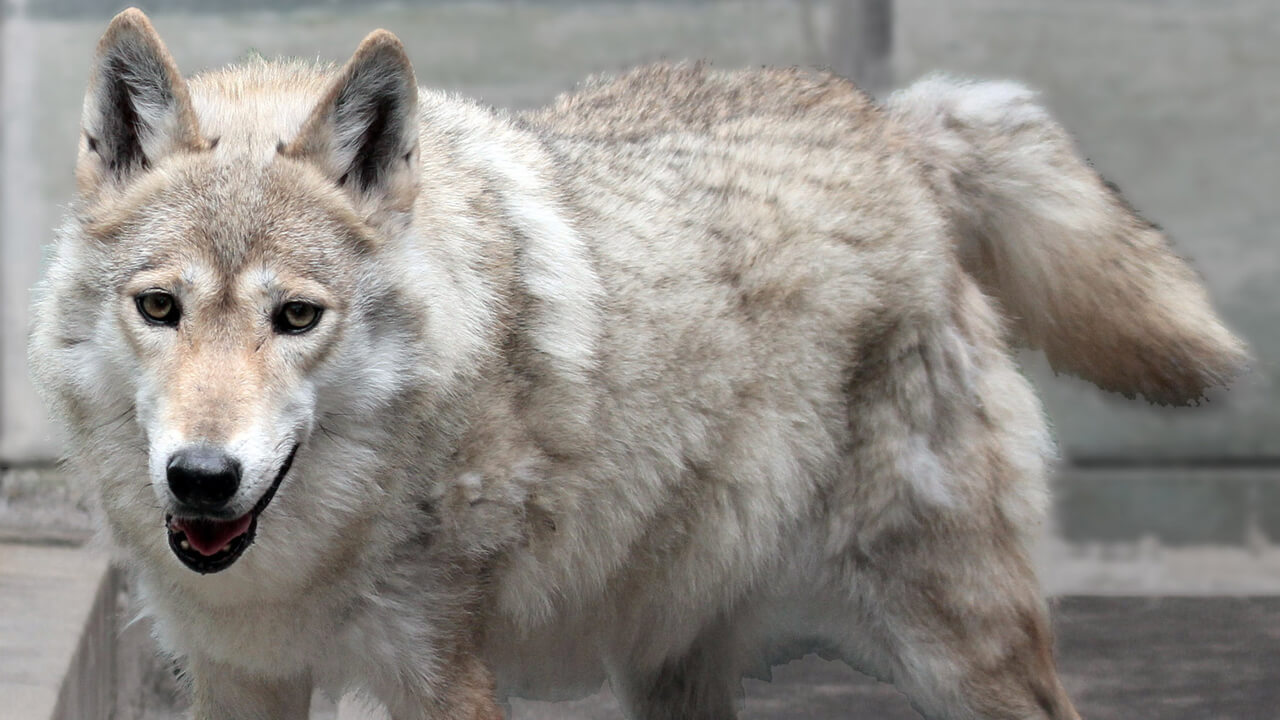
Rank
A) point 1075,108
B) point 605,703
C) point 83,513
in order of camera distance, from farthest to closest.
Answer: point 1075,108
point 83,513
point 605,703

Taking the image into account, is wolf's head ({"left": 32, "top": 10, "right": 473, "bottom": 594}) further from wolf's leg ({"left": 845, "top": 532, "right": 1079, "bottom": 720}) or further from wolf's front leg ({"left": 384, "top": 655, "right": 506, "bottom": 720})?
wolf's leg ({"left": 845, "top": 532, "right": 1079, "bottom": 720})

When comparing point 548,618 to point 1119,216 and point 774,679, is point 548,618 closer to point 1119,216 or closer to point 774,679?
point 1119,216

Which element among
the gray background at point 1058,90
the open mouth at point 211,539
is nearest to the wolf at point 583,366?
the open mouth at point 211,539

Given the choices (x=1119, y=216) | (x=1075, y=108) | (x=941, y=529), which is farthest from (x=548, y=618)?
(x=1075, y=108)

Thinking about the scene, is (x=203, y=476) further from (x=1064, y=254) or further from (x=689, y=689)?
(x=1064, y=254)

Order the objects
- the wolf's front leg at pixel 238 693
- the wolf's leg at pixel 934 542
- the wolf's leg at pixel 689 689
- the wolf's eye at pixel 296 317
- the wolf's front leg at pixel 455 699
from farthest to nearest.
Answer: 1. the wolf's leg at pixel 689 689
2. the wolf's leg at pixel 934 542
3. the wolf's front leg at pixel 238 693
4. the wolf's front leg at pixel 455 699
5. the wolf's eye at pixel 296 317

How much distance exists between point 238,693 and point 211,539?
0.86 meters

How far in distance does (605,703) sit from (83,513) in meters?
2.56

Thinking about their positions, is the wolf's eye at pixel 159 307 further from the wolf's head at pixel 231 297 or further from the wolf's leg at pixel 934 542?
the wolf's leg at pixel 934 542

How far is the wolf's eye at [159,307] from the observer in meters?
2.98

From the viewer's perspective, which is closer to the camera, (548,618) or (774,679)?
(548,618)

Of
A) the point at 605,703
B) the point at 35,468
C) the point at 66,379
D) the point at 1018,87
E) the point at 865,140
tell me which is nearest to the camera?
the point at 66,379

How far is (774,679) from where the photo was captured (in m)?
6.19

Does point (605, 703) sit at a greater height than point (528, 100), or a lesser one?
lesser
